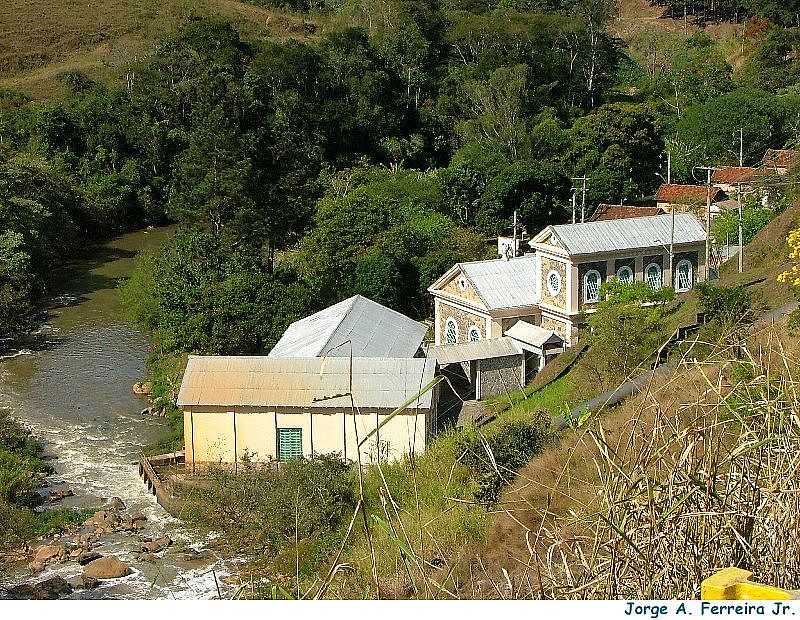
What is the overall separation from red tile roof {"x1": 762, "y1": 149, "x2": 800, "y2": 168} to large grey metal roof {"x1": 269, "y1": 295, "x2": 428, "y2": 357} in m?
5.19

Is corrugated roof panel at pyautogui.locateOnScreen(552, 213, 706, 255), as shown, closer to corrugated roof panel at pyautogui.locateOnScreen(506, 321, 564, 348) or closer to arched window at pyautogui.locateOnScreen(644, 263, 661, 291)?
arched window at pyautogui.locateOnScreen(644, 263, 661, 291)

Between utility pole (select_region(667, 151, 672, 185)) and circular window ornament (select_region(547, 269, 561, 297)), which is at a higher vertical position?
utility pole (select_region(667, 151, 672, 185))

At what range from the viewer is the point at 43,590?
4.26 metres

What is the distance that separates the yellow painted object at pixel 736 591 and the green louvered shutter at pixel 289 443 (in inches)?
203

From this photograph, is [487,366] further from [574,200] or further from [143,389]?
[574,200]

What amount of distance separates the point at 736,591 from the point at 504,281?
255 inches

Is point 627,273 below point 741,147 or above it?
below

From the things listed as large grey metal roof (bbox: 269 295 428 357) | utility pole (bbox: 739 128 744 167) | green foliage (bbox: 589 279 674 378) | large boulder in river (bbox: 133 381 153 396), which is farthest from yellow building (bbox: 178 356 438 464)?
utility pole (bbox: 739 128 744 167)

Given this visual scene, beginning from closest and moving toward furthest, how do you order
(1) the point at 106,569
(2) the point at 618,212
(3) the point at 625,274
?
(1) the point at 106,569 < (3) the point at 625,274 < (2) the point at 618,212

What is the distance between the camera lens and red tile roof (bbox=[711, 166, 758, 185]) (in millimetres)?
10578

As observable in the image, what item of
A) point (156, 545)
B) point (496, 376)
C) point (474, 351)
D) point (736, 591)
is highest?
point (736, 591)

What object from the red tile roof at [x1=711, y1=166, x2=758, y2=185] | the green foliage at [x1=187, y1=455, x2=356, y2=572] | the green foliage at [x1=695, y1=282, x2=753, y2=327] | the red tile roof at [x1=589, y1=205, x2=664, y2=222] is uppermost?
the green foliage at [x1=695, y1=282, x2=753, y2=327]

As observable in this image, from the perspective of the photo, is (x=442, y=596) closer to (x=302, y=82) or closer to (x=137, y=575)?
(x=137, y=575)

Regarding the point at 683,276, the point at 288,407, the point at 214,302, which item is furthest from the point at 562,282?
the point at 214,302
